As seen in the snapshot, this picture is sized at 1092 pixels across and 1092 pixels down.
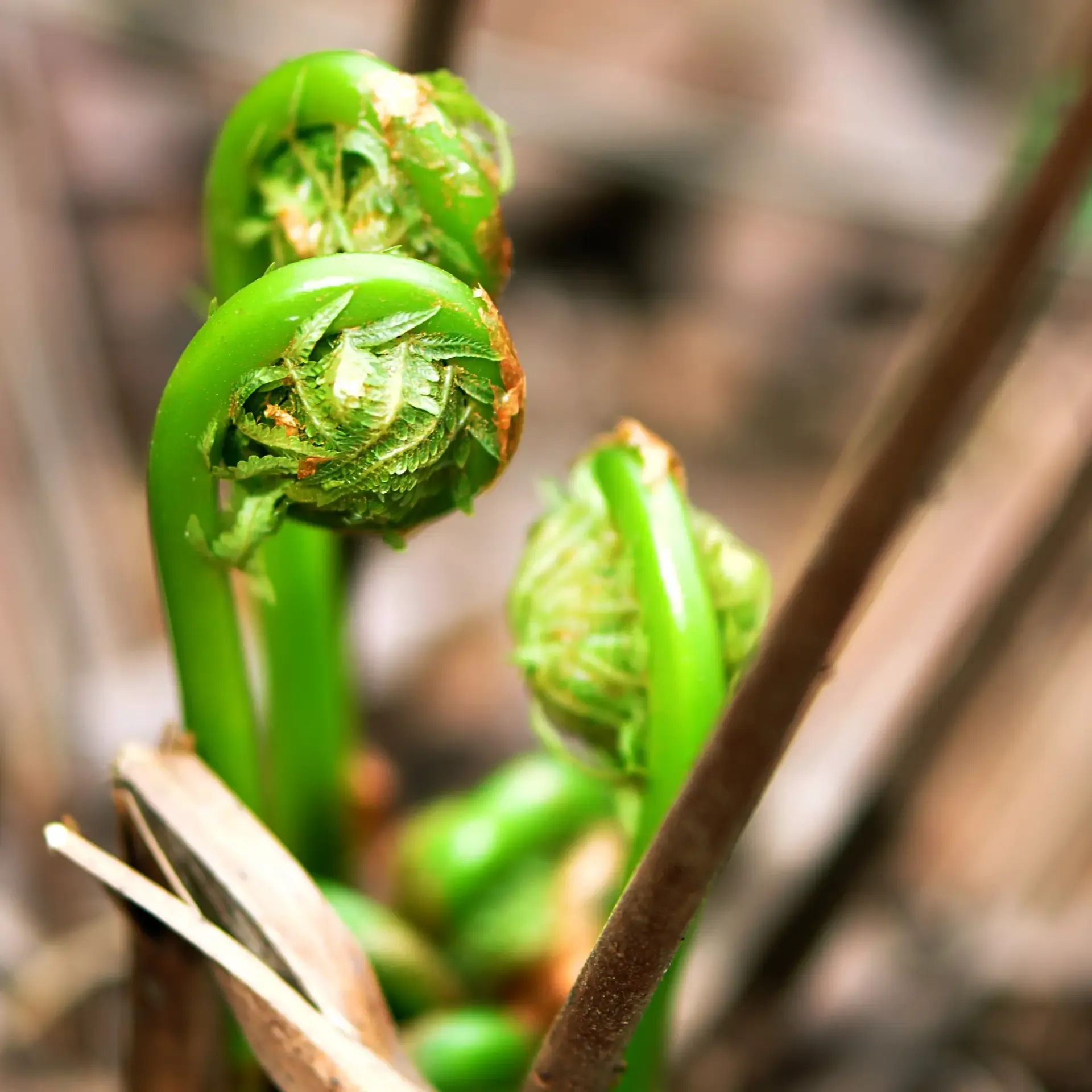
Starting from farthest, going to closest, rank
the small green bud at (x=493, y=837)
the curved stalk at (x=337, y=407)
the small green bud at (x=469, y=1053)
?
the small green bud at (x=493, y=837) → the small green bud at (x=469, y=1053) → the curved stalk at (x=337, y=407)

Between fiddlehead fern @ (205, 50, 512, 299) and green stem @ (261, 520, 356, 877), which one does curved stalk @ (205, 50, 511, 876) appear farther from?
green stem @ (261, 520, 356, 877)

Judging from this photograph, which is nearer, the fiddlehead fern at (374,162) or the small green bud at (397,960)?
the fiddlehead fern at (374,162)

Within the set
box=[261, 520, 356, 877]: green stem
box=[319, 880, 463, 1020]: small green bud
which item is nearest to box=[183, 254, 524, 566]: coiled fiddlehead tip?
box=[261, 520, 356, 877]: green stem

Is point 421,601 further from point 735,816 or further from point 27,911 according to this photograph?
point 735,816

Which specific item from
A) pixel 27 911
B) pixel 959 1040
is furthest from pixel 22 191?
pixel 959 1040

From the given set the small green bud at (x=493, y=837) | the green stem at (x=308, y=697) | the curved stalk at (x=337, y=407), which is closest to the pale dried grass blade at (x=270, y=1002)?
the curved stalk at (x=337, y=407)

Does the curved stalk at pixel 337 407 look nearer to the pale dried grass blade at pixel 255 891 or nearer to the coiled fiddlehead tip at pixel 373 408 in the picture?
the coiled fiddlehead tip at pixel 373 408

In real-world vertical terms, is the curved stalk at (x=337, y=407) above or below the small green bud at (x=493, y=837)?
above
